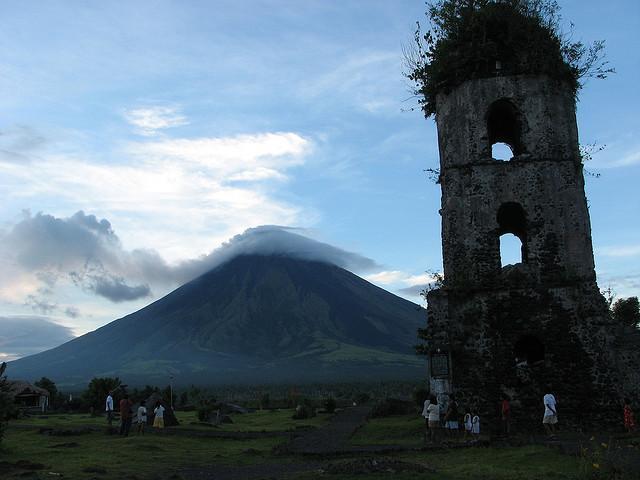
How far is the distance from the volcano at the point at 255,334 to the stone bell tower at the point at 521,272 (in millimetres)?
83515

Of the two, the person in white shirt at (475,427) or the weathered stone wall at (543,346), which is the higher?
the weathered stone wall at (543,346)

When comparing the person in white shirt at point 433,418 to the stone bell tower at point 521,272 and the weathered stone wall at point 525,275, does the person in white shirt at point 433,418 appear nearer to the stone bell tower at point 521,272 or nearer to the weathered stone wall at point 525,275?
the stone bell tower at point 521,272

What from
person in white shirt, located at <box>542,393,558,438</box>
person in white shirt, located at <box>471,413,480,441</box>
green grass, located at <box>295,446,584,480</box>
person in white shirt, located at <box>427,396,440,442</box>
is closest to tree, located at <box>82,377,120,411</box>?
person in white shirt, located at <box>427,396,440,442</box>

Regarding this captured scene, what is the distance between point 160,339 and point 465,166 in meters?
138

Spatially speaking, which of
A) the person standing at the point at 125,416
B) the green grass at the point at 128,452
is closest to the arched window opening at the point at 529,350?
the green grass at the point at 128,452

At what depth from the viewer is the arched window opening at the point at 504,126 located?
17.3 meters

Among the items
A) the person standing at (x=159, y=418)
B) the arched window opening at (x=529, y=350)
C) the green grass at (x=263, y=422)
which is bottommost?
the green grass at (x=263, y=422)

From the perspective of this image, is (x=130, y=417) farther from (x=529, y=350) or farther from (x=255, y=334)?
(x=255, y=334)

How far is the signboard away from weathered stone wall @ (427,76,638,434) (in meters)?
0.23

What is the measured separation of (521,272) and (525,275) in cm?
12

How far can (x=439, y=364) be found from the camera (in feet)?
51.2

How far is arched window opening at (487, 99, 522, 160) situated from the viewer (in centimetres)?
1734

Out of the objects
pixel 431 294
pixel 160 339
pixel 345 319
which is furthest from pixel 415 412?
pixel 160 339

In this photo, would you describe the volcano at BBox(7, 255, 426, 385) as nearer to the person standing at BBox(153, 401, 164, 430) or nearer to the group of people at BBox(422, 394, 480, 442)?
the person standing at BBox(153, 401, 164, 430)
